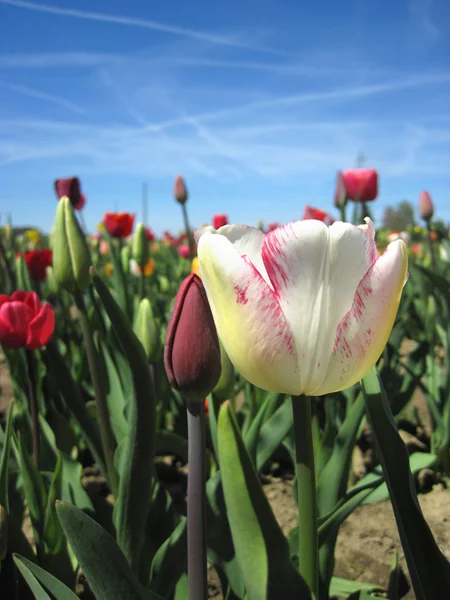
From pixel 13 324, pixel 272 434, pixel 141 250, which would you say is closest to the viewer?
pixel 272 434

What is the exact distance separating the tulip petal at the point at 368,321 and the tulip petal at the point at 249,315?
0.04 meters

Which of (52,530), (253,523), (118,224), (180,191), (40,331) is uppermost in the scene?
(180,191)

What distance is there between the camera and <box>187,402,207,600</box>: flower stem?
2.00ft

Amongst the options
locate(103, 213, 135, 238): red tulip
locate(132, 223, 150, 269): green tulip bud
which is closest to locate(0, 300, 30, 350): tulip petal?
locate(132, 223, 150, 269): green tulip bud

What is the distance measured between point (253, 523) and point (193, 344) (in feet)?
0.66

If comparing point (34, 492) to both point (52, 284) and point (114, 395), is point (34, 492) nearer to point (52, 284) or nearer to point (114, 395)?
point (114, 395)

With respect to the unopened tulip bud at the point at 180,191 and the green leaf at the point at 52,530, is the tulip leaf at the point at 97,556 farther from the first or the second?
the unopened tulip bud at the point at 180,191

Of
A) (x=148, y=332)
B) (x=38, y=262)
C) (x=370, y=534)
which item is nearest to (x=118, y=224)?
(x=38, y=262)

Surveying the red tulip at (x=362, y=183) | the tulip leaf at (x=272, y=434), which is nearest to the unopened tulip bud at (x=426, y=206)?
→ the red tulip at (x=362, y=183)

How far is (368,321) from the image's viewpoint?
1.67 ft

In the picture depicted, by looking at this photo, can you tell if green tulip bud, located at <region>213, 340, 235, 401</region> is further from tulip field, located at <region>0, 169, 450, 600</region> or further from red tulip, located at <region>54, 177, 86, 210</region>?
red tulip, located at <region>54, 177, 86, 210</region>

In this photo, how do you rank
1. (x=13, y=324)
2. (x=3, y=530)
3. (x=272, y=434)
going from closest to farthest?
(x=3, y=530) → (x=272, y=434) → (x=13, y=324)

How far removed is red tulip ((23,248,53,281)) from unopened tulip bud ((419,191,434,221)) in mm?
1750

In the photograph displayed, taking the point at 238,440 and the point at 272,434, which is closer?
the point at 238,440
